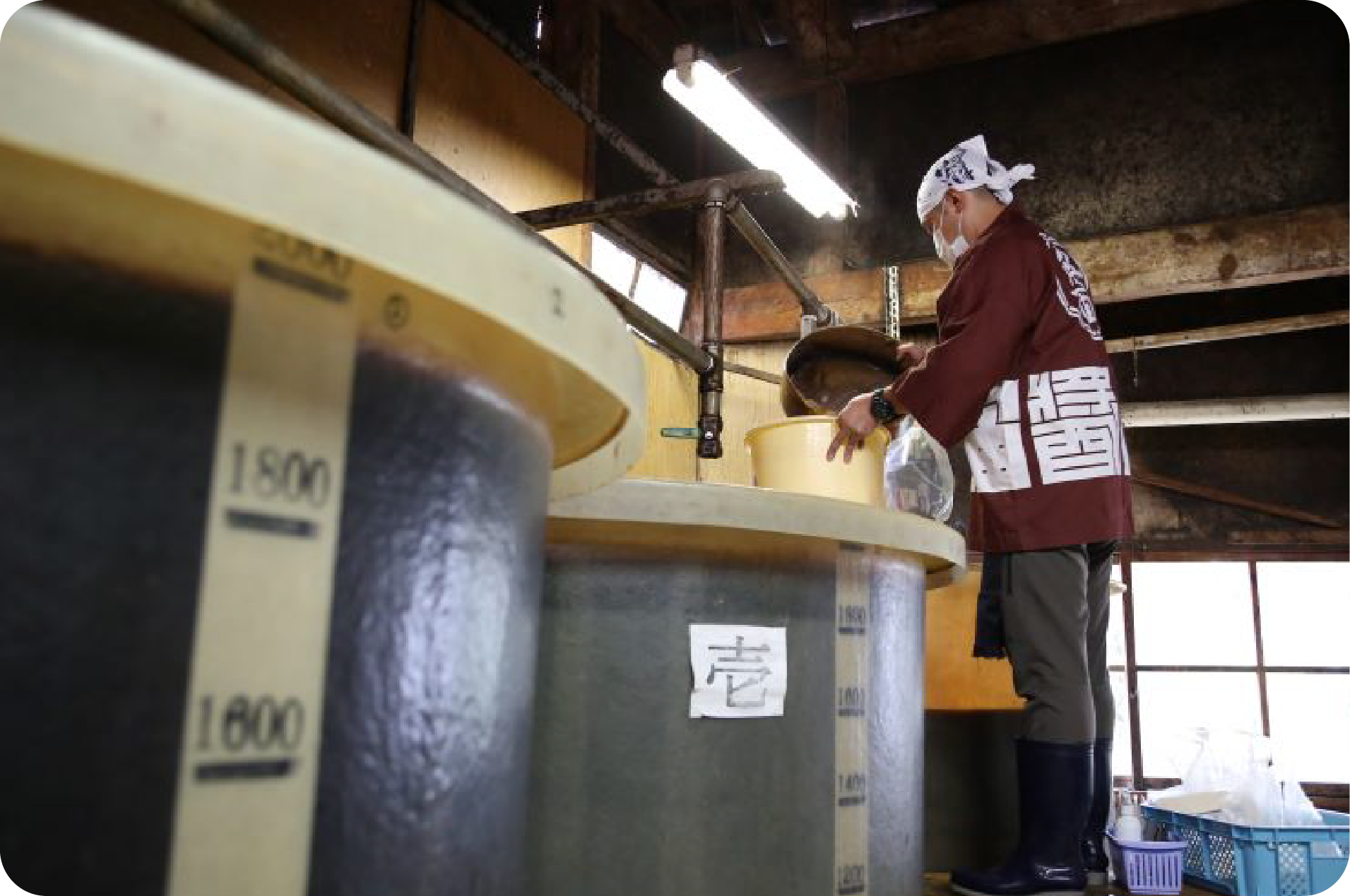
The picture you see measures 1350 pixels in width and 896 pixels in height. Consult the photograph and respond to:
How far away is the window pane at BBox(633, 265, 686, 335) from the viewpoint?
582 cm

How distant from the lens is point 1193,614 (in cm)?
768

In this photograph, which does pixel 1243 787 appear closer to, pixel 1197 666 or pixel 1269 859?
→ pixel 1269 859

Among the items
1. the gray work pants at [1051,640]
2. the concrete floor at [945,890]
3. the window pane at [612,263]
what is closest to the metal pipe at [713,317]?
the gray work pants at [1051,640]

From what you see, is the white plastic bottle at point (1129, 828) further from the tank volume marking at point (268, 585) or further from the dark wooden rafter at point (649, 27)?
the dark wooden rafter at point (649, 27)

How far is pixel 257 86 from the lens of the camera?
321 centimetres

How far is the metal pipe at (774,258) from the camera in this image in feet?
12.4

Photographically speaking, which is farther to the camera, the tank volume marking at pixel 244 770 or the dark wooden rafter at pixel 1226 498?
the dark wooden rafter at pixel 1226 498

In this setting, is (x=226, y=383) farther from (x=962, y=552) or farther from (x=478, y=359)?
(x=962, y=552)

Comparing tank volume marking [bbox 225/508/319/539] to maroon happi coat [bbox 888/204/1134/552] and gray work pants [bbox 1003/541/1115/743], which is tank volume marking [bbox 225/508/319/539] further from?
gray work pants [bbox 1003/541/1115/743]

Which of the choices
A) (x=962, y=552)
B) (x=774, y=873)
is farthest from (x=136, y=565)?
(x=962, y=552)

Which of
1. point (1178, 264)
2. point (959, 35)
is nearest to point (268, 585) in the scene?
point (1178, 264)

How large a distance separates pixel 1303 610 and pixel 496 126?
21.9 ft

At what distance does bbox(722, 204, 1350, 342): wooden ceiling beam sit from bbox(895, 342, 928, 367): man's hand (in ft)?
8.44

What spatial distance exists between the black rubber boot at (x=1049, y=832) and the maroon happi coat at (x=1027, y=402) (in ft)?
1.47
